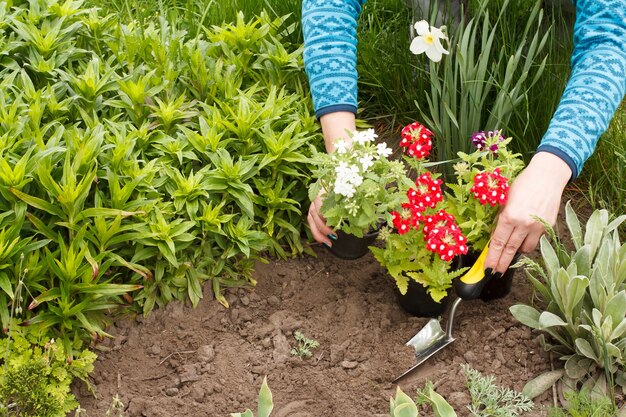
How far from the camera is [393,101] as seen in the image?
3.11m

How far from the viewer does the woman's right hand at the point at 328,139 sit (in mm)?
2363

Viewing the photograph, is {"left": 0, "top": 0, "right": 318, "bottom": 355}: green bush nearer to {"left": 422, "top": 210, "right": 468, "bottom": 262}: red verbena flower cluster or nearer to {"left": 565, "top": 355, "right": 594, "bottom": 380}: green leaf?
{"left": 422, "top": 210, "right": 468, "bottom": 262}: red verbena flower cluster

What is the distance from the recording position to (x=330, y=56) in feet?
8.20

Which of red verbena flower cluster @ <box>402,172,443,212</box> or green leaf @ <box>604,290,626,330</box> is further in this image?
red verbena flower cluster @ <box>402,172,443,212</box>

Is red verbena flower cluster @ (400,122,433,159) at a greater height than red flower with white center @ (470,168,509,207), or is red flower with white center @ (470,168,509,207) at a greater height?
red verbena flower cluster @ (400,122,433,159)

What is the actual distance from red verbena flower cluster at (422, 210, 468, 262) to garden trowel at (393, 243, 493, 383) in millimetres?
78

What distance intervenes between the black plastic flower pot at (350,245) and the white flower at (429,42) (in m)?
0.59

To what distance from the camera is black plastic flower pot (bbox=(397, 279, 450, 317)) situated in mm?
2416

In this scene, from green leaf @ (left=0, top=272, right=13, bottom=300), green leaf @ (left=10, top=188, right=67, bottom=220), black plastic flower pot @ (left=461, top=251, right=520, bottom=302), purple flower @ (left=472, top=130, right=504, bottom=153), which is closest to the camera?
green leaf @ (left=0, top=272, right=13, bottom=300)

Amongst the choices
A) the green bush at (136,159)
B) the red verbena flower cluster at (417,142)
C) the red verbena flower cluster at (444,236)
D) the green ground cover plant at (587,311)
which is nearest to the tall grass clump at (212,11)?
the green bush at (136,159)

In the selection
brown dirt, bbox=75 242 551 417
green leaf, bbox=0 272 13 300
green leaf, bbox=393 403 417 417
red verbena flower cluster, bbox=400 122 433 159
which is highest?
red verbena flower cluster, bbox=400 122 433 159

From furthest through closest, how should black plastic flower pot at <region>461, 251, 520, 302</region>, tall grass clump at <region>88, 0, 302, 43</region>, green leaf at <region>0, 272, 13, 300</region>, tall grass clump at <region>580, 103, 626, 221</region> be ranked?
tall grass clump at <region>88, 0, 302, 43</region> < tall grass clump at <region>580, 103, 626, 221</region> < black plastic flower pot at <region>461, 251, 520, 302</region> < green leaf at <region>0, 272, 13, 300</region>

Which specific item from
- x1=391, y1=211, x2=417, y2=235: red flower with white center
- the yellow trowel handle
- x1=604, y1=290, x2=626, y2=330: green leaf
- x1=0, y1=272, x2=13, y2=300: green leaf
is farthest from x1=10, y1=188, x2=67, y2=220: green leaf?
x1=604, y1=290, x2=626, y2=330: green leaf

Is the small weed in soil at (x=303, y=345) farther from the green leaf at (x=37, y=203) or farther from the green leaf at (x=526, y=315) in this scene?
the green leaf at (x=37, y=203)
